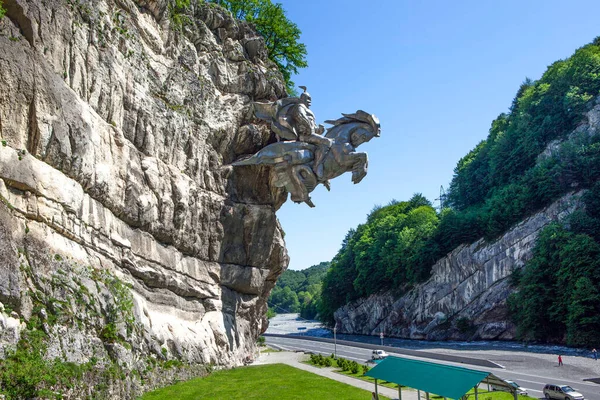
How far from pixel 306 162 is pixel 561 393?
1943cm

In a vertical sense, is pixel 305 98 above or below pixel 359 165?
above

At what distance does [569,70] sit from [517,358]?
44835mm

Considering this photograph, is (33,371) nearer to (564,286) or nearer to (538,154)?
(564,286)

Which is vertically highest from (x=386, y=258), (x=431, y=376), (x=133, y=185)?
(x=133, y=185)

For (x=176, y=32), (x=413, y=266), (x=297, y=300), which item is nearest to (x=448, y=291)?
(x=413, y=266)

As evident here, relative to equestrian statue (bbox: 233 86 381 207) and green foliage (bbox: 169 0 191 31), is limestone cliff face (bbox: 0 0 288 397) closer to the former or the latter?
green foliage (bbox: 169 0 191 31)

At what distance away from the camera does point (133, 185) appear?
22.5 meters

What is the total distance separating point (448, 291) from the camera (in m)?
64.5

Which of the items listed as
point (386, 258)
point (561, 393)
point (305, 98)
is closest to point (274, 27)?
point (305, 98)

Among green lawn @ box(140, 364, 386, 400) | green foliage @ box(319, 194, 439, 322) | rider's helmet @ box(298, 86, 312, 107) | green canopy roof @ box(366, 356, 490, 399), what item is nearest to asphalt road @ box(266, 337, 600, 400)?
green lawn @ box(140, 364, 386, 400)

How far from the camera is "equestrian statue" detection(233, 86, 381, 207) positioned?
33.0 m

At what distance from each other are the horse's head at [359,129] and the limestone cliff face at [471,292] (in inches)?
1260

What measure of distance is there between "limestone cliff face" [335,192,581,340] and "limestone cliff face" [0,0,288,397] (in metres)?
31.6

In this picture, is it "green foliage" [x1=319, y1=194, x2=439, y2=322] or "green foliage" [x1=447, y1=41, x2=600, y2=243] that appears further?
"green foliage" [x1=319, y1=194, x2=439, y2=322]
